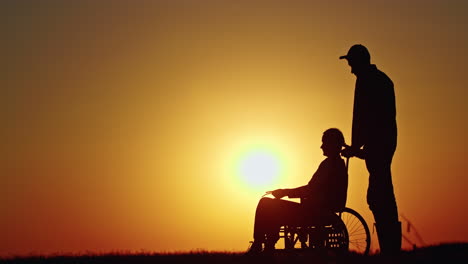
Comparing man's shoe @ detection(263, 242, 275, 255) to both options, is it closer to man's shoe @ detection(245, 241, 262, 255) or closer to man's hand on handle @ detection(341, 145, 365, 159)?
man's shoe @ detection(245, 241, 262, 255)

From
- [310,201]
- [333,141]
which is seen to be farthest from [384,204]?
[333,141]

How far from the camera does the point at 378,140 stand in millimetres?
12320

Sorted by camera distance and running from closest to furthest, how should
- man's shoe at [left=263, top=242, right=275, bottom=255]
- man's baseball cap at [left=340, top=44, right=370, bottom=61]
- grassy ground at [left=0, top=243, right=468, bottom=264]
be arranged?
grassy ground at [left=0, top=243, right=468, bottom=264], man's shoe at [left=263, top=242, right=275, bottom=255], man's baseball cap at [left=340, top=44, right=370, bottom=61]

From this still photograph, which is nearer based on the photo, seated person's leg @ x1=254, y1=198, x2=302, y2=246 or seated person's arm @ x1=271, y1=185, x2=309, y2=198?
seated person's leg @ x1=254, y1=198, x2=302, y2=246

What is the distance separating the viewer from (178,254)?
14344mm

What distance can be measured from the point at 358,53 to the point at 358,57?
0.06 meters

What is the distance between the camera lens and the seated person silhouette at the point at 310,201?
12.3 meters

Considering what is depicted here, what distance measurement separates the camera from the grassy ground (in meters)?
11.8

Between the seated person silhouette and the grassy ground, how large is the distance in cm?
33

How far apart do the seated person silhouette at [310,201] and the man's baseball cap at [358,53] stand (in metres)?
1.05

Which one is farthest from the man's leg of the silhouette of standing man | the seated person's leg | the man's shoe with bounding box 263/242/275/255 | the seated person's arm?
the man's shoe with bounding box 263/242/275/255

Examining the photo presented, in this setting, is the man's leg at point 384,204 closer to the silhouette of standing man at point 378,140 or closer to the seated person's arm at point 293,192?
the silhouette of standing man at point 378,140

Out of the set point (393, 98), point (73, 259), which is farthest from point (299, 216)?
point (73, 259)

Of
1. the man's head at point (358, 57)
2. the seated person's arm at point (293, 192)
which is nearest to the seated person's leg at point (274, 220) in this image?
the seated person's arm at point (293, 192)
